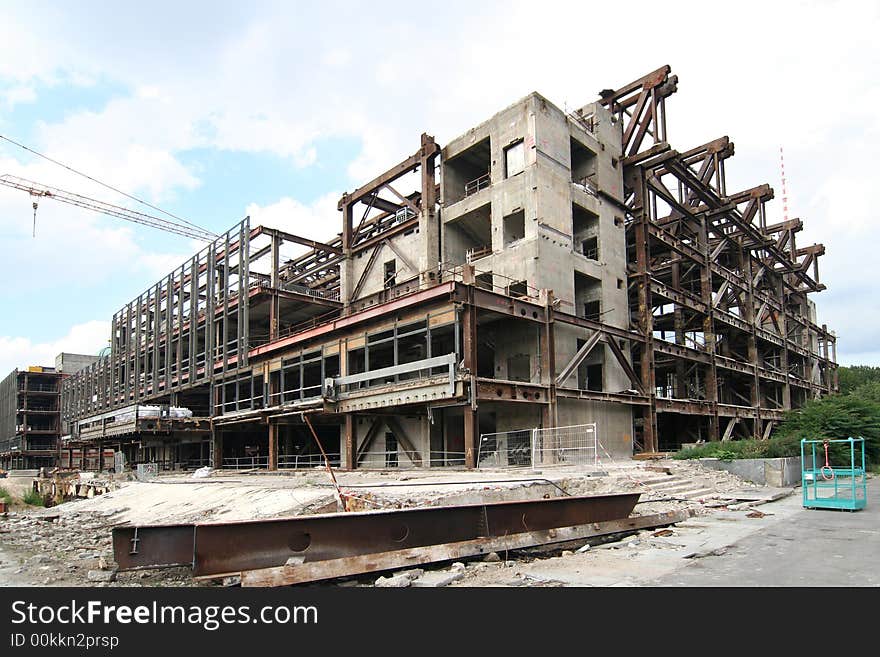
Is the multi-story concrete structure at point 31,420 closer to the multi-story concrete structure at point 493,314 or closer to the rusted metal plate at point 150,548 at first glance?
the multi-story concrete structure at point 493,314

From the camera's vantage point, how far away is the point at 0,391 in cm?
10506

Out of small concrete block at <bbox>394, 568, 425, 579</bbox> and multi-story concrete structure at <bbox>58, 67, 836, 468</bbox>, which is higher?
multi-story concrete structure at <bbox>58, 67, 836, 468</bbox>

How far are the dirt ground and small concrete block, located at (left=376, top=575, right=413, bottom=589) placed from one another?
0.8 inches

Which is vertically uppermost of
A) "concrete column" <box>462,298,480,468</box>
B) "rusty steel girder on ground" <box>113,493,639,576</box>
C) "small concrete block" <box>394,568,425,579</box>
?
"concrete column" <box>462,298,480,468</box>

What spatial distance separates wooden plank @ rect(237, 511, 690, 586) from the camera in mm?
8867

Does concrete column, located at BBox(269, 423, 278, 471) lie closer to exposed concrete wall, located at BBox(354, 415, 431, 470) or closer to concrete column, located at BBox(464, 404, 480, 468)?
exposed concrete wall, located at BBox(354, 415, 431, 470)

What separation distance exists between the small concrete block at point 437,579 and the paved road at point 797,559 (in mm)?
2675

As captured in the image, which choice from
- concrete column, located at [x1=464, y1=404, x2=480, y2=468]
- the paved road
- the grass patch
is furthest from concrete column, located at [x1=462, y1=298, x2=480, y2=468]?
the grass patch

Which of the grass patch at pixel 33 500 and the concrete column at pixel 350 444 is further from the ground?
the concrete column at pixel 350 444

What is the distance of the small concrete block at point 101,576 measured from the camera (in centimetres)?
1104

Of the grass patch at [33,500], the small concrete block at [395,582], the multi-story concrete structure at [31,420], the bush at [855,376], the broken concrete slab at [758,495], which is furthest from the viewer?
the multi-story concrete structure at [31,420]

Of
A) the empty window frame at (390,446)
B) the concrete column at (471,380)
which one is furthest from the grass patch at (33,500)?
the concrete column at (471,380)

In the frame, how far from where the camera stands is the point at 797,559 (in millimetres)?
9727
